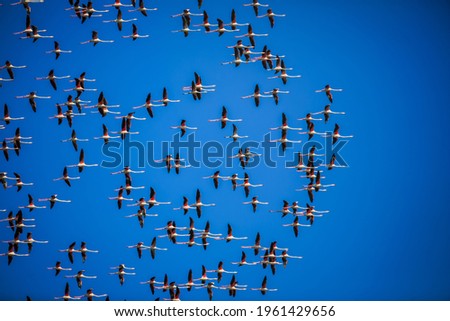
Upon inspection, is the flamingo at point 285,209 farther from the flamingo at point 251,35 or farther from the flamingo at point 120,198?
the flamingo at point 251,35

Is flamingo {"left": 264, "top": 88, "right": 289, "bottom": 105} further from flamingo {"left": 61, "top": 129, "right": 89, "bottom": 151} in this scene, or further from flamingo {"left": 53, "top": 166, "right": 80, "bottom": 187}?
flamingo {"left": 53, "top": 166, "right": 80, "bottom": 187}

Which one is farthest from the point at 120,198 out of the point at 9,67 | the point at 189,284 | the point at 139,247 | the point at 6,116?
the point at 9,67

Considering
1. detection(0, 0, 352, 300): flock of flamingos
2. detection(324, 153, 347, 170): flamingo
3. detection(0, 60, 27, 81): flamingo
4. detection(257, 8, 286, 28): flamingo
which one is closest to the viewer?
detection(0, 60, 27, 81): flamingo

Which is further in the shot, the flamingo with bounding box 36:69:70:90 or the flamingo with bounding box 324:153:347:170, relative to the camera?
the flamingo with bounding box 324:153:347:170

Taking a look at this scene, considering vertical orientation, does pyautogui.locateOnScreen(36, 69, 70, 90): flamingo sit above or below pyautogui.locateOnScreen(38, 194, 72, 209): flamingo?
above

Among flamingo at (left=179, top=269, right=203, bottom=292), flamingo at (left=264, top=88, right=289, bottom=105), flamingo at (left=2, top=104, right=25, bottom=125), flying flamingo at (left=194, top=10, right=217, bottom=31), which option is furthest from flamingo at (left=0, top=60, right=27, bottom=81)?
flamingo at (left=179, top=269, right=203, bottom=292)

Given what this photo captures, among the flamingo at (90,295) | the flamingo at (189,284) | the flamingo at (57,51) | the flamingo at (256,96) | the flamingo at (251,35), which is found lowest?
the flamingo at (90,295)

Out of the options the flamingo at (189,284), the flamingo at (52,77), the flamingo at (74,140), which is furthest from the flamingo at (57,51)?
the flamingo at (189,284)

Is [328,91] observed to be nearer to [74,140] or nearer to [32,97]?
[74,140]
